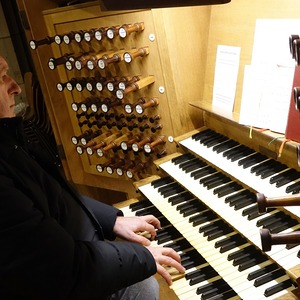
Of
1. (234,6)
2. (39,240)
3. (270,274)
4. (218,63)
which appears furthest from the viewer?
(218,63)

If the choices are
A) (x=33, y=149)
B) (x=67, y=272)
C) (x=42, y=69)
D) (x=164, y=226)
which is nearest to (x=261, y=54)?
(x=164, y=226)

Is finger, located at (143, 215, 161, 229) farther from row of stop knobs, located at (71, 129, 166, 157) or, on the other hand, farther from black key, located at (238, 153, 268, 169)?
row of stop knobs, located at (71, 129, 166, 157)

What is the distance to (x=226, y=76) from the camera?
1997mm

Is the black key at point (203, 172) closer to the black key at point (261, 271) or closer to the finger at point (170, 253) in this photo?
the finger at point (170, 253)

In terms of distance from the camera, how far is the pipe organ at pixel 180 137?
1.54m

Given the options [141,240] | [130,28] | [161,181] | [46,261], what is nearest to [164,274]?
[141,240]

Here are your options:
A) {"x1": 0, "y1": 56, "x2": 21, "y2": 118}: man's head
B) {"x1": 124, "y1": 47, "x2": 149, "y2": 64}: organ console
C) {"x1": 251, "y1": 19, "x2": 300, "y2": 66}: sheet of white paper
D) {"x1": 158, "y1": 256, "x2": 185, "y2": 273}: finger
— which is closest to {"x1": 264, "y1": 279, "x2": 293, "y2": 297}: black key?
{"x1": 158, "y1": 256, "x2": 185, "y2": 273}: finger

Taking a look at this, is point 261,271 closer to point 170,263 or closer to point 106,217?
point 170,263

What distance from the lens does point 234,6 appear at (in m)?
1.93

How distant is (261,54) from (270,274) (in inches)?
34.4

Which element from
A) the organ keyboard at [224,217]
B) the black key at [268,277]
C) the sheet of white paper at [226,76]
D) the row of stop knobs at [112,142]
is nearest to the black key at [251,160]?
the organ keyboard at [224,217]

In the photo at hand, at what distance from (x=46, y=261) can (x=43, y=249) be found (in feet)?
0.11

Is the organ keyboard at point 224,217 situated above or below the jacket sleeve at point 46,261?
below

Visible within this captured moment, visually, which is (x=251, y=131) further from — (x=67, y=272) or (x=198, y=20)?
(x=67, y=272)
